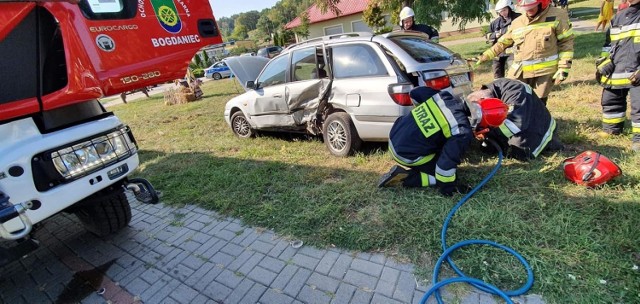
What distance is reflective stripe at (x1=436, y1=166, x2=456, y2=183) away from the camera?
2.88 metres

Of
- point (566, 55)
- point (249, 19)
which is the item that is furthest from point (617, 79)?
point (249, 19)

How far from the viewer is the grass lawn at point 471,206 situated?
205 cm

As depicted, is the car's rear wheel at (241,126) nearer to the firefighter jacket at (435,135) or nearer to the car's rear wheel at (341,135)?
the car's rear wheel at (341,135)

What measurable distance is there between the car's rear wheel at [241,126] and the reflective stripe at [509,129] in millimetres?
4057

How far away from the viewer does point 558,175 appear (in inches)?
119

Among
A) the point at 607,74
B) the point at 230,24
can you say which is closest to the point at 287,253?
the point at 607,74

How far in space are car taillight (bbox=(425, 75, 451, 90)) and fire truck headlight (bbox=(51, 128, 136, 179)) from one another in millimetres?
2991

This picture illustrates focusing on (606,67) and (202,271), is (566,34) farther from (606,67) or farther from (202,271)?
(202,271)

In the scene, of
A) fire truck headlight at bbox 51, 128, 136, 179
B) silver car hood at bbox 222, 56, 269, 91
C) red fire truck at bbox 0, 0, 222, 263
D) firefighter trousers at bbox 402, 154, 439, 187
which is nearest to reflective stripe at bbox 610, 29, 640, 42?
firefighter trousers at bbox 402, 154, 439, 187

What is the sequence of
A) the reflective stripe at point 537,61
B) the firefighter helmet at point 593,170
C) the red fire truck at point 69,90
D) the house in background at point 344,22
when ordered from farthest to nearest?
the house in background at point 344,22 → the reflective stripe at point 537,61 → the firefighter helmet at point 593,170 → the red fire truck at point 69,90

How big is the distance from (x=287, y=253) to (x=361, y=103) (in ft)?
6.66

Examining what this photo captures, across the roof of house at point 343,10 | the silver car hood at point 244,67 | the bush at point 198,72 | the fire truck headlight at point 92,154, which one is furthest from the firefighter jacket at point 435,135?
the bush at point 198,72

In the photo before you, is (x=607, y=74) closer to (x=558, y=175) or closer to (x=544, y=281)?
(x=558, y=175)

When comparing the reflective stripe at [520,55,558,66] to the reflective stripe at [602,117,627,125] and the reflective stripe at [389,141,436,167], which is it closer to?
the reflective stripe at [602,117,627,125]
